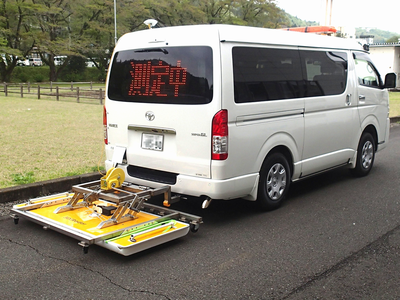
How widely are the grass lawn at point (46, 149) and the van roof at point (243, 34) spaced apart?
7.27ft

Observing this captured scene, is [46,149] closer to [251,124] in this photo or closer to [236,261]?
[251,124]

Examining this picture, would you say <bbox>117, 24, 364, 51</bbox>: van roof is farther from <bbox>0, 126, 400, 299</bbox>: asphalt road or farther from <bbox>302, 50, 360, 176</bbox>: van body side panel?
<bbox>0, 126, 400, 299</bbox>: asphalt road

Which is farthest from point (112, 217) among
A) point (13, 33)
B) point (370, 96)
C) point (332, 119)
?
point (13, 33)

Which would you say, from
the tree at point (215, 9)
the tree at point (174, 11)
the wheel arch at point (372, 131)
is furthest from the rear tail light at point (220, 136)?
the tree at point (215, 9)

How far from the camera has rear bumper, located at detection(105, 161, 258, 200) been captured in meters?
4.88

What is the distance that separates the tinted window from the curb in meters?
2.91

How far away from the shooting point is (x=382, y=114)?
777 cm

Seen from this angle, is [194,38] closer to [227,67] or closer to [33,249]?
[227,67]

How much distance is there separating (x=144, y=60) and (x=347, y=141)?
347 cm

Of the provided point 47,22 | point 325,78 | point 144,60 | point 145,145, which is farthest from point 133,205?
point 47,22

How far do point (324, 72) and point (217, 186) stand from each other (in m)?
2.62

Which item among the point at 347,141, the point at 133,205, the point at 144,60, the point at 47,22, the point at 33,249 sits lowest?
the point at 33,249

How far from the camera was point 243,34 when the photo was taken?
5.08 metres

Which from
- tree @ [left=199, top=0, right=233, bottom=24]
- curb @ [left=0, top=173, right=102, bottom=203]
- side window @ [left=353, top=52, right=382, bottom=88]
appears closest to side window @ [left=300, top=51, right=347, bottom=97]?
side window @ [left=353, top=52, right=382, bottom=88]
